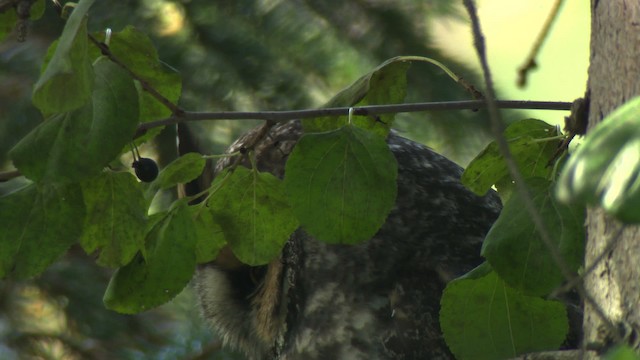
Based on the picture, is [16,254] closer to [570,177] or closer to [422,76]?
[570,177]

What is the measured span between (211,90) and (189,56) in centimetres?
7

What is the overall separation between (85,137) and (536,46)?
1.05 ft

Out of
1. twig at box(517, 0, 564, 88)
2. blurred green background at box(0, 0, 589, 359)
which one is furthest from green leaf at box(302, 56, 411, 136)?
blurred green background at box(0, 0, 589, 359)

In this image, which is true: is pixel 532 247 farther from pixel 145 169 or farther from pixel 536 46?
pixel 145 169

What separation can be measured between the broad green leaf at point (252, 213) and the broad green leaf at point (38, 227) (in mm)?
128

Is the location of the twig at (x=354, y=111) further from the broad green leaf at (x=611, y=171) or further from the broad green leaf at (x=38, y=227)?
the broad green leaf at (x=611, y=171)

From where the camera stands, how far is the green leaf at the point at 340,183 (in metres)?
0.84

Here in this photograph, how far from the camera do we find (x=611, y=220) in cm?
63

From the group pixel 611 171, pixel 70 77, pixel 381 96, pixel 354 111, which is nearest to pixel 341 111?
pixel 354 111

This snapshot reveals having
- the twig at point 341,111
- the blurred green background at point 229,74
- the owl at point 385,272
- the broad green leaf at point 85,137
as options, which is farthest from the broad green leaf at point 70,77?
the blurred green background at point 229,74

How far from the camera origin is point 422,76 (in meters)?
1.93

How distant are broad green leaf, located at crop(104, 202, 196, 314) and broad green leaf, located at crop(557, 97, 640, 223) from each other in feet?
1.48

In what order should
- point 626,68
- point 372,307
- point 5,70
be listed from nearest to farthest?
1. point 626,68
2. point 372,307
3. point 5,70

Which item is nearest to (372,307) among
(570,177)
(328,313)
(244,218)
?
(328,313)
